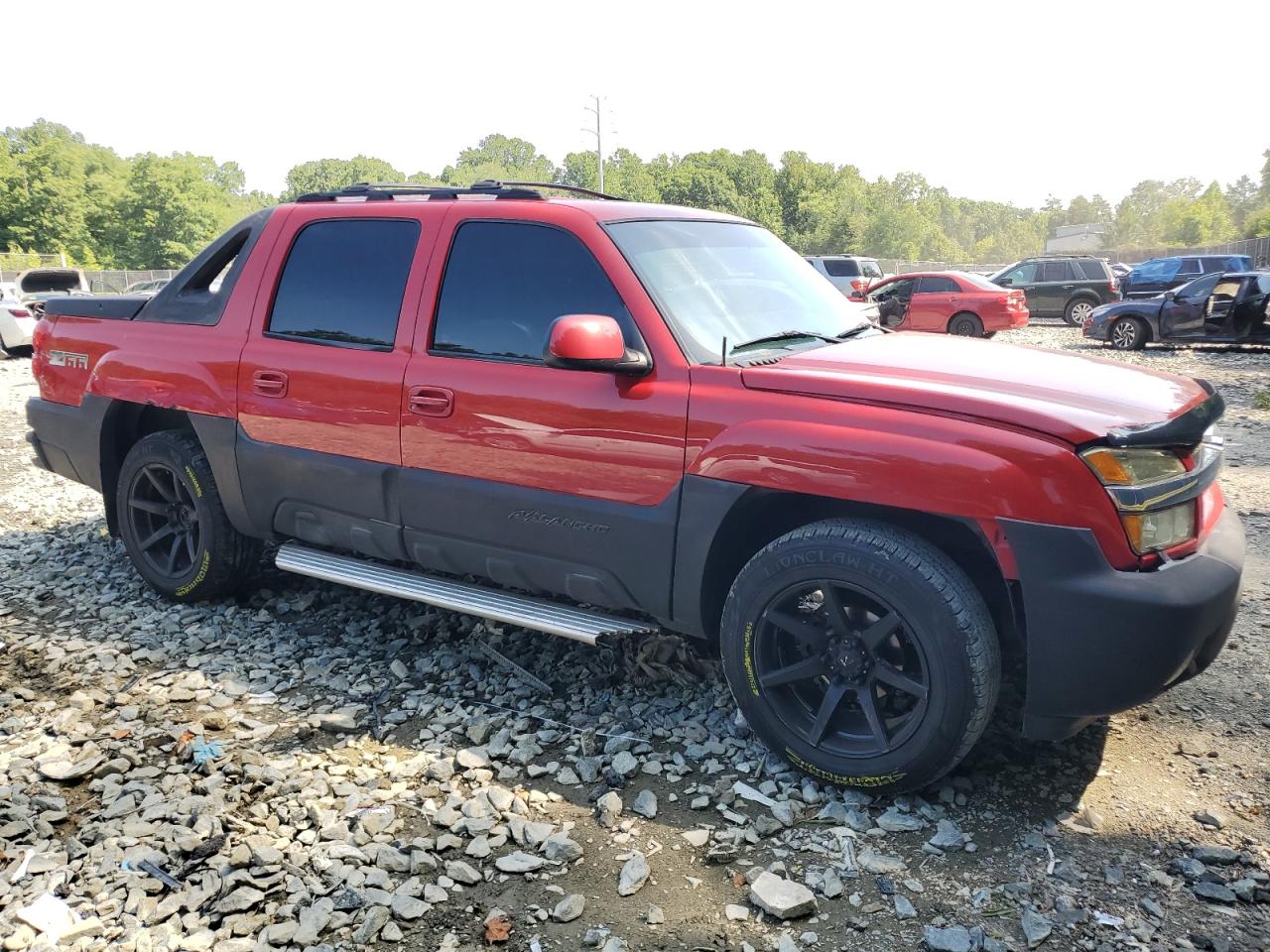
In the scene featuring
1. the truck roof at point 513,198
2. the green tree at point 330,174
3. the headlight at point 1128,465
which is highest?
the green tree at point 330,174

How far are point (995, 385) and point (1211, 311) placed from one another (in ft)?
53.2

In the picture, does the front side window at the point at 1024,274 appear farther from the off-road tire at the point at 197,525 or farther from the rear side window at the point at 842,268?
the off-road tire at the point at 197,525

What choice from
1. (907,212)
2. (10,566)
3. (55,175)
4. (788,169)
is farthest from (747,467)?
(907,212)

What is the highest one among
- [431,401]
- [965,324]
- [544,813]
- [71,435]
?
[431,401]

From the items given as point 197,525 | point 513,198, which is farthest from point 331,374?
point 197,525

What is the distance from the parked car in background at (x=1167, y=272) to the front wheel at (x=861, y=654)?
2517 cm

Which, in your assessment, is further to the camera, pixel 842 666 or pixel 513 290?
pixel 513 290

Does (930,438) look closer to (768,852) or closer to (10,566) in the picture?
(768,852)

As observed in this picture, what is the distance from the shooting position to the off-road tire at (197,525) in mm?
4559

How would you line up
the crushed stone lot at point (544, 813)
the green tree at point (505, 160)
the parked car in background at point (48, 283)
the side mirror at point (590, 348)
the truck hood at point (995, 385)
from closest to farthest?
the crushed stone lot at point (544, 813), the truck hood at point (995, 385), the side mirror at point (590, 348), the parked car in background at point (48, 283), the green tree at point (505, 160)

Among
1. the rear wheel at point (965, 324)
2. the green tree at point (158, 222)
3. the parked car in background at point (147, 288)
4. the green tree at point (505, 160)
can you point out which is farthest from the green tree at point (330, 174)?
the rear wheel at point (965, 324)

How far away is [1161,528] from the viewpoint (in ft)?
9.18

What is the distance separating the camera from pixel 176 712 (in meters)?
3.78

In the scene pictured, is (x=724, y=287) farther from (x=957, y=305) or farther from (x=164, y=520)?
(x=957, y=305)
